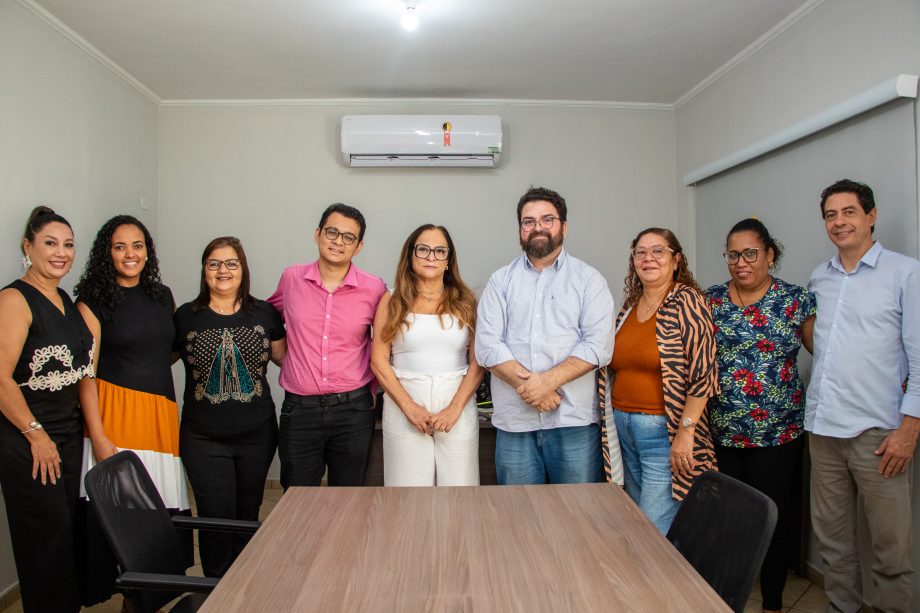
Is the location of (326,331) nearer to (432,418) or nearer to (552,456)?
(432,418)

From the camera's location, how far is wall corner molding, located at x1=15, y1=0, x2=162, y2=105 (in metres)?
2.90

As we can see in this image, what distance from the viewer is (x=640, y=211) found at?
440 cm

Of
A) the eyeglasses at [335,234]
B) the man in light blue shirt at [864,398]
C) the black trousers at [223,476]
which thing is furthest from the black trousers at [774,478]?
the black trousers at [223,476]

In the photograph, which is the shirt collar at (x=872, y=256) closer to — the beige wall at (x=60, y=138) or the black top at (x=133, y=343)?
the black top at (x=133, y=343)

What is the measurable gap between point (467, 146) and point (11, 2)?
2.57 m

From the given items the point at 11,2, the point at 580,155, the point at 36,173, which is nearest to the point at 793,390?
the point at 580,155

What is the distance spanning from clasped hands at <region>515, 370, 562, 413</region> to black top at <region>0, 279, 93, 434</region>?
1.64 metres

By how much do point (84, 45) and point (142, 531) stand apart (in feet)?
9.78

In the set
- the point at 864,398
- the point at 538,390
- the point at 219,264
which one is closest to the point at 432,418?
the point at 538,390

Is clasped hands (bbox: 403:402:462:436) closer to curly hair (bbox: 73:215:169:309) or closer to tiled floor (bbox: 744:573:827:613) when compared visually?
curly hair (bbox: 73:215:169:309)

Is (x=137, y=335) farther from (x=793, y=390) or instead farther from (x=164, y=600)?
(x=793, y=390)

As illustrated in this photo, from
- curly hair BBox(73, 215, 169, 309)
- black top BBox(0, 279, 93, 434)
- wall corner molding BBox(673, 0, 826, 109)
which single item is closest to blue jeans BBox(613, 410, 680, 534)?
curly hair BBox(73, 215, 169, 309)

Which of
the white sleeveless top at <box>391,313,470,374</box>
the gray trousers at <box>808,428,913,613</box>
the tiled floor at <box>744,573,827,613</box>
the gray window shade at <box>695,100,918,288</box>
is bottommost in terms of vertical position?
the tiled floor at <box>744,573,827,613</box>

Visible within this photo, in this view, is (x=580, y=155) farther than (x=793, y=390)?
Yes
